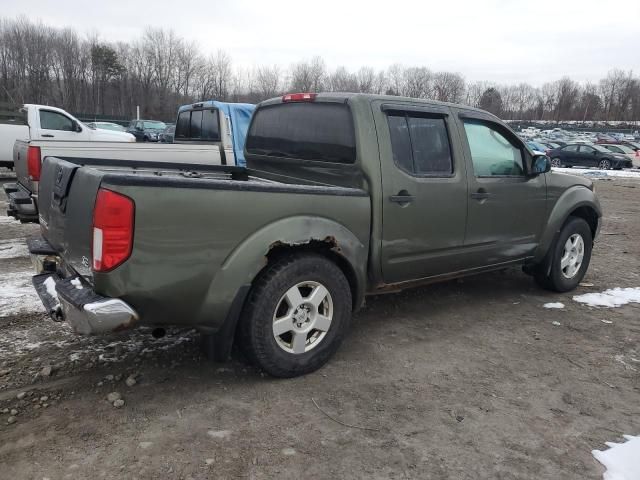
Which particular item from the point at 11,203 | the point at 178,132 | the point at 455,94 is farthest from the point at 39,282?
the point at 455,94

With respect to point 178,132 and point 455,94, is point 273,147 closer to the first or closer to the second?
point 178,132

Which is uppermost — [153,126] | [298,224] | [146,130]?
[153,126]

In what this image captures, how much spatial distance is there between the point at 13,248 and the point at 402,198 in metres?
5.24

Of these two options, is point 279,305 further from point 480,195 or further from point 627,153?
point 627,153

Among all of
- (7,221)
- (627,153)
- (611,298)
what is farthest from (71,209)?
(627,153)

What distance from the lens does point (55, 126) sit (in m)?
13.0

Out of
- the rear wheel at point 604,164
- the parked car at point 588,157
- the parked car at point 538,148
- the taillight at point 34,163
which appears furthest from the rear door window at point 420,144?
the rear wheel at point 604,164

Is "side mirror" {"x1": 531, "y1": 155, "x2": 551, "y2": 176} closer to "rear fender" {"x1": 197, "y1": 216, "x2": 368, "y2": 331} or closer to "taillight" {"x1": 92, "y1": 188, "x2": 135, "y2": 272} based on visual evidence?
"rear fender" {"x1": 197, "y1": 216, "x2": 368, "y2": 331}

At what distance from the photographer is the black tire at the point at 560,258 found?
17.2 ft

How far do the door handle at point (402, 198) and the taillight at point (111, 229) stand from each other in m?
1.87

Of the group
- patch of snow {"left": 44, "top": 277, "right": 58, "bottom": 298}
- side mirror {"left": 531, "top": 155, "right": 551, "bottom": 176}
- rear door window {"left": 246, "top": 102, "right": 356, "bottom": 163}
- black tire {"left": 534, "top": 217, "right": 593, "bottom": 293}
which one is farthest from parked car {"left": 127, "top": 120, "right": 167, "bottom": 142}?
patch of snow {"left": 44, "top": 277, "right": 58, "bottom": 298}

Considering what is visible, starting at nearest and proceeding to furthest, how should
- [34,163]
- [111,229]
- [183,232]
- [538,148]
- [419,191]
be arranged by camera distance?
[111,229]
[183,232]
[419,191]
[34,163]
[538,148]

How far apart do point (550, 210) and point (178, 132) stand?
774 centimetres

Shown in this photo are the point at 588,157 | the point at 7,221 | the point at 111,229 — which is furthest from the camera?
the point at 588,157
